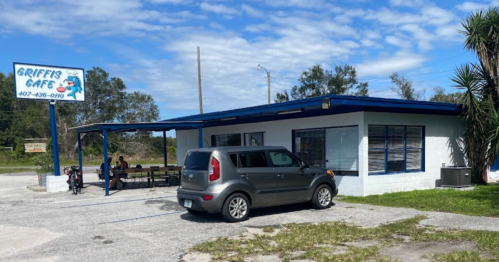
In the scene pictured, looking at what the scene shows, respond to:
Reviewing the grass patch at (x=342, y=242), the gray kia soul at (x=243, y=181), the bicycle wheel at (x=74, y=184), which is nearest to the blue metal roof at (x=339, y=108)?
the gray kia soul at (x=243, y=181)

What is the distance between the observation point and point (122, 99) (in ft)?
163

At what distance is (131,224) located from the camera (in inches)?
354

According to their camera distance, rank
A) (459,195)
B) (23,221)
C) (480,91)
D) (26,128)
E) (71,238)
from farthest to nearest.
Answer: (26,128), (480,91), (459,195), (23,221), (71,238)

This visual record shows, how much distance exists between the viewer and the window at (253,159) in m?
9.08

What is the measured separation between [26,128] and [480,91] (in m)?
56.0

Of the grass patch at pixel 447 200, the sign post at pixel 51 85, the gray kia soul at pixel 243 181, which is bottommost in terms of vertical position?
the grass patch at pixel 447 200

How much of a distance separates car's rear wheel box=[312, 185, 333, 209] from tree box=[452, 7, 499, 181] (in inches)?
288

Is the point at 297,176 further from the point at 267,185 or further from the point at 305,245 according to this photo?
the point at 305,245

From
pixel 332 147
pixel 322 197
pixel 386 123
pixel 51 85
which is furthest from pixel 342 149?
pixel 51 85

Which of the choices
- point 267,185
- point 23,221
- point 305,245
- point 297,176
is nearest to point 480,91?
point 297,176

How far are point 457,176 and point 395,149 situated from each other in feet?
7.87

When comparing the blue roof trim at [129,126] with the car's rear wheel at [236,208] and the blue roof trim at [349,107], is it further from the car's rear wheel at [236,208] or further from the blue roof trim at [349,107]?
the car's rear wheel at [236,208]

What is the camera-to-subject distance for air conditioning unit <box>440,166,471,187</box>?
13.8 metres

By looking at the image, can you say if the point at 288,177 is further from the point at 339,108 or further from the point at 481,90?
the point at 481,90
